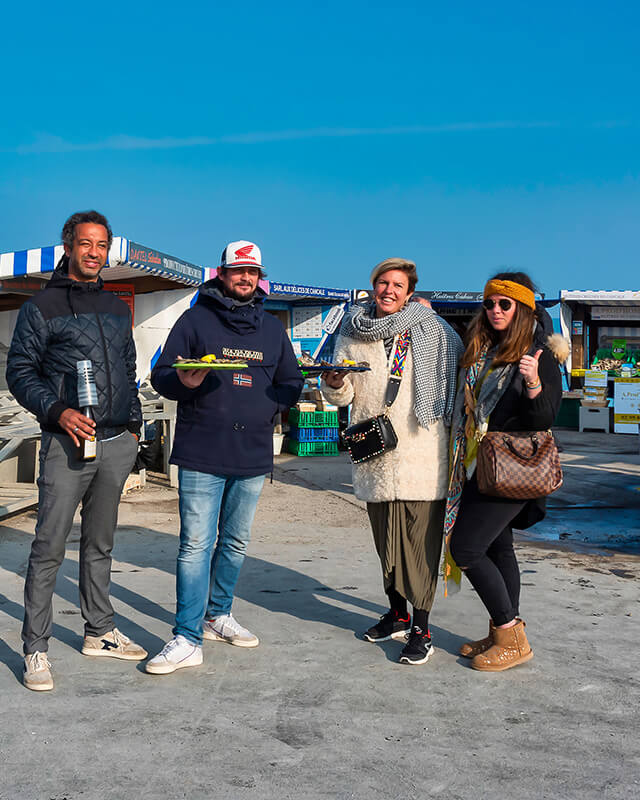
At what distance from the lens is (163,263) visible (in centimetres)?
995

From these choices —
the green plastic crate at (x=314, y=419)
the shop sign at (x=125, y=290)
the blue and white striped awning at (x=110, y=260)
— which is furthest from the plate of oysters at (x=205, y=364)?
the green plastic crate at (x=314, y=419)

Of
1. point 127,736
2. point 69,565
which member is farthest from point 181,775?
point 69,565

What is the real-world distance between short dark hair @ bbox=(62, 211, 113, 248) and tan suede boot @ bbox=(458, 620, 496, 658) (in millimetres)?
2552

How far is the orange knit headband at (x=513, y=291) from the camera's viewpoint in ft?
11.0

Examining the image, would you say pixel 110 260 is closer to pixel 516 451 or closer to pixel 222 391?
pixel 222 391

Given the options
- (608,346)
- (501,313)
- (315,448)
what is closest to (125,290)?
(315,448)

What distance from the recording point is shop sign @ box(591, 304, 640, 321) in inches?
795

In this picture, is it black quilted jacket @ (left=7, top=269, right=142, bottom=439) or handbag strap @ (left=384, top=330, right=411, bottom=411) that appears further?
handbag strap @ (left=384, top=330, right=411, bottom=411)

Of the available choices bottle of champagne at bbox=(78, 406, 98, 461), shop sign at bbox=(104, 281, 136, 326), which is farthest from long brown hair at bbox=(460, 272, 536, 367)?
shop sign at bbox=(104, 281, 136, 326)

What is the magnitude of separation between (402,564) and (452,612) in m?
0.89

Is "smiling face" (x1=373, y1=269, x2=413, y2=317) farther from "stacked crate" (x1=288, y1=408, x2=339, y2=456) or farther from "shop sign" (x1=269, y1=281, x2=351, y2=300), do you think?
"shop sign" (x1=269, y1=281, x2=351, y2=300)

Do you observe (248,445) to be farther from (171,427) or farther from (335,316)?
(335,316)

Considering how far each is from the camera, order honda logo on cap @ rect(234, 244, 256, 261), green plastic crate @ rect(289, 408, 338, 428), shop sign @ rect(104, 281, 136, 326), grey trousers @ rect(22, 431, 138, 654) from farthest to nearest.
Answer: green plastic crate @ rect(289, 408, 338, 428), shop sign @ rect(104, 281, 136, 326), honda logo on cap @ rect(234, 244, 256, 261), grey trousers @ rect(22, 431, 138, 654)

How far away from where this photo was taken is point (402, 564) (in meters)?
3.61
